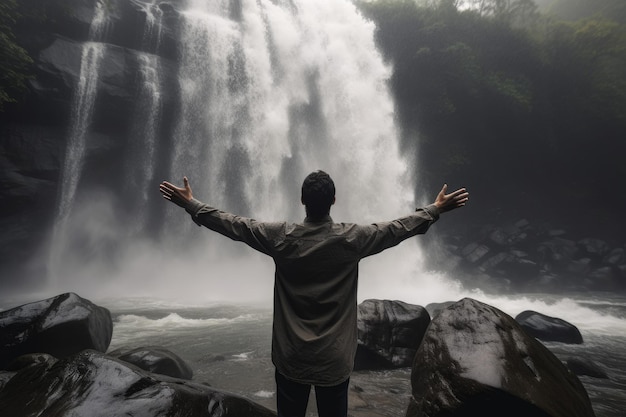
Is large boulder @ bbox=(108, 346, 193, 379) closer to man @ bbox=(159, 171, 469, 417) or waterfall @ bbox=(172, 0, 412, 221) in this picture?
man @ bbox=(159, 171, 469, 417)

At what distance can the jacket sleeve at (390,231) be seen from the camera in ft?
6.19

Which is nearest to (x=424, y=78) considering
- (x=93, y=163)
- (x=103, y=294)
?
(x=93, y=163)

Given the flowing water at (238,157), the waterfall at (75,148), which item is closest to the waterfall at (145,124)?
the flowing water at (238,157)

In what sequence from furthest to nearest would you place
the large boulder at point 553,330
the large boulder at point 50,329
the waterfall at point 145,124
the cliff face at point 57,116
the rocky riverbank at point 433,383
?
the waterfall at point 145,124, the cliff face at point 57,116, the large boulder at point 553,330, the large boulder at point 50,329, the rocky riverbank at point 433,383

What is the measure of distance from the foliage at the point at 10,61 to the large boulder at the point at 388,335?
1856cm

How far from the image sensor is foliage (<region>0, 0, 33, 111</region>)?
15.6 metres

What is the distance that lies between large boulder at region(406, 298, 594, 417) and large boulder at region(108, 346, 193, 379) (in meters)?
3.74

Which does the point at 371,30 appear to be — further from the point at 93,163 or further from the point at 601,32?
the point at 93,163

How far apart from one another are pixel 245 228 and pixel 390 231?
2.75 ft

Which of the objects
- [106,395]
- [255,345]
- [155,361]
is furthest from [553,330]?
[106,395]

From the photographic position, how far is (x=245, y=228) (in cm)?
193

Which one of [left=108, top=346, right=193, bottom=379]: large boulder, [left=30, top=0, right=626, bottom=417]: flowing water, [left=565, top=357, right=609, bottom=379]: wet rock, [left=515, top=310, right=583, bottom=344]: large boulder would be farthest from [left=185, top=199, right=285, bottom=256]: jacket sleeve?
[left=30, top=0, right=626, bottom=417]: flowing water

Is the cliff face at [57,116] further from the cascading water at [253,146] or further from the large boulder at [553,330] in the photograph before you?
the large boulder at [553,330]

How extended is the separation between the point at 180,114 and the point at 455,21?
25.3 metres
